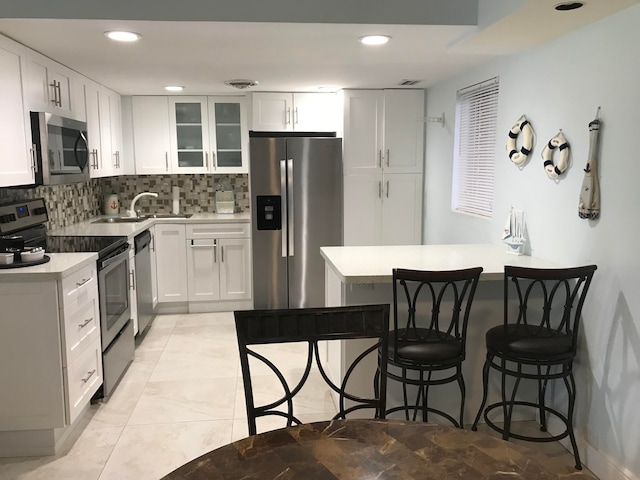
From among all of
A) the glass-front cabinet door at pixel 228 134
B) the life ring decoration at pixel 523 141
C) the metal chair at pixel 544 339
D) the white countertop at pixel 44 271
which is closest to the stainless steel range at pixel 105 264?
the white countertop at pixel 44 271

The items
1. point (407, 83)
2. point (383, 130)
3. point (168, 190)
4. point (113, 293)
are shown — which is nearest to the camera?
point (113, 293)

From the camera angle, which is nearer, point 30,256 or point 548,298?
point 548,298

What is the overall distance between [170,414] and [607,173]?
2607 millimetres

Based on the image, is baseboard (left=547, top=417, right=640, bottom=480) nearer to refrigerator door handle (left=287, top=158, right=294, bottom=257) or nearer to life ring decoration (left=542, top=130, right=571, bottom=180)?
life ring decoration (left=542, top=130, right=571, bottom=180)

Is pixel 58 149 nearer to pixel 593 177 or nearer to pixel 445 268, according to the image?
pixel 445 268

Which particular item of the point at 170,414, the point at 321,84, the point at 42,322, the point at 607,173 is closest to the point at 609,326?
the point at 607,173

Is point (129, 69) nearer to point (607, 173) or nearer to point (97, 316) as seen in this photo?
point (97, 316)

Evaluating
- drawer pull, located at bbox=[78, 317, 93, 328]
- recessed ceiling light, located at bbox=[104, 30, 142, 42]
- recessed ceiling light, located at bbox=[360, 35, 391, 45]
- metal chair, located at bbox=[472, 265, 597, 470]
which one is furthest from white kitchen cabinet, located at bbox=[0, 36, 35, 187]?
metal chair, located at bbox=[472, 265, 597, 470]

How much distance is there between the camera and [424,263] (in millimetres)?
2895

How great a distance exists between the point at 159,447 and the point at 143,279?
1882mm

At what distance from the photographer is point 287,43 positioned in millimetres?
2938

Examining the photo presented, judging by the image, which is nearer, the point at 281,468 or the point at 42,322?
the point at 281,468

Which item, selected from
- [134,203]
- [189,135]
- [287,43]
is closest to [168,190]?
[134,203]

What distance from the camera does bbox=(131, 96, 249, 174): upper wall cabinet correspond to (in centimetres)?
507
